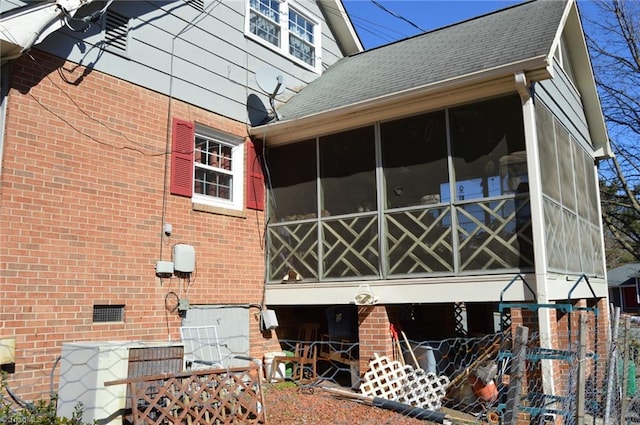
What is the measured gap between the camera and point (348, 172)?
903cm

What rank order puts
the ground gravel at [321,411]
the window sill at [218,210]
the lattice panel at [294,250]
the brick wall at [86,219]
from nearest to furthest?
the brick wall at [86,219] < the ground gravel at [321,411] < the window sill at [218,210] < the lattice panel at [294,250]

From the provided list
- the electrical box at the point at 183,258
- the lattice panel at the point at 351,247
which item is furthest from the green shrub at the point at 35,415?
the lattice panel at the point at 351,247

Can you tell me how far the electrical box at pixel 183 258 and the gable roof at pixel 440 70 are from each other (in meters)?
2.71

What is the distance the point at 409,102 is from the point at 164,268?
4.45 metres

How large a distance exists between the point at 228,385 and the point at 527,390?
389 centimetres

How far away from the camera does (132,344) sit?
5688 millimetres

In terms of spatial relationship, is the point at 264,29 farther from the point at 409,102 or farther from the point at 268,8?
the point at 409,102

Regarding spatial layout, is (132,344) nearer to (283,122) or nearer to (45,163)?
(45,163)

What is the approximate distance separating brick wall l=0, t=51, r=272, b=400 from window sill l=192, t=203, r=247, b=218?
10 centimetres

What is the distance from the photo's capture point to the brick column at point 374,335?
8156 mm

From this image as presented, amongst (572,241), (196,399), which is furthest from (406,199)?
(196,399)

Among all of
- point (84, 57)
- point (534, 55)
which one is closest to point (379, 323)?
point (534, 55)

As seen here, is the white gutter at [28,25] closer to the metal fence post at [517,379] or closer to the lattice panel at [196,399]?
the lattice panel at [196,399]

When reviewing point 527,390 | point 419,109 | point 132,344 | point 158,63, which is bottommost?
point 527,390
